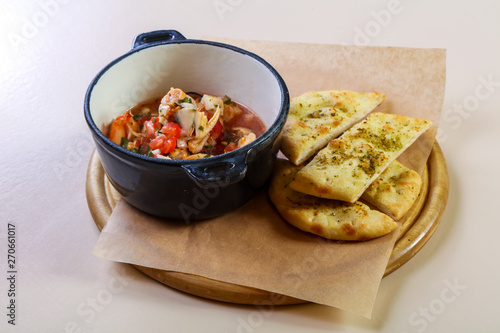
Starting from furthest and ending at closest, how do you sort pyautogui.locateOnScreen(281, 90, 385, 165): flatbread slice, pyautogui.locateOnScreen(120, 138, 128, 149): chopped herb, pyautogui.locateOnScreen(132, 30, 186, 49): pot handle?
pyautogui.locateOnScreen(132, 30, 186, 49): pot handle, pyautogui.locateOnScreen(281, 90, 385, 165): flatbread slice, pyautogui.locateOnScreen(120, 138, 128, 149): chopped herb

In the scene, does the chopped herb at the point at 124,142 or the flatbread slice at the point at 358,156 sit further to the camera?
the chopped herb at the point at 124,142

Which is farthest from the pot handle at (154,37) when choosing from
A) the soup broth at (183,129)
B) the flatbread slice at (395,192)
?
the flatbread slice at (395,192)

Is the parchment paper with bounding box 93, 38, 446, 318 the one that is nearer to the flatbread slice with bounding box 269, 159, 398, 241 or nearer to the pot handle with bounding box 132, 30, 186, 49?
the flatbread slice with bounding box 269, 159, 398, 241

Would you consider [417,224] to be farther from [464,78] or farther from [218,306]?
[464,78]

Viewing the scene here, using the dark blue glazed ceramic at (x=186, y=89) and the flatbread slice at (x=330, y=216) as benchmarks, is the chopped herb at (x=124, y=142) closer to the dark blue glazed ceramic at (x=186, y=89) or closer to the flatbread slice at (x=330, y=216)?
the dark blue glazed ceramic at (x=186, y=89)

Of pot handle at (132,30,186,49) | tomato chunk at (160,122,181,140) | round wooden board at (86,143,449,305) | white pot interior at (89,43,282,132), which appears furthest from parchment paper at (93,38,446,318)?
pot handle at (132,30,186,49)

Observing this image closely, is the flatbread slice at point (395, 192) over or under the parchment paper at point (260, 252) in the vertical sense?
over
